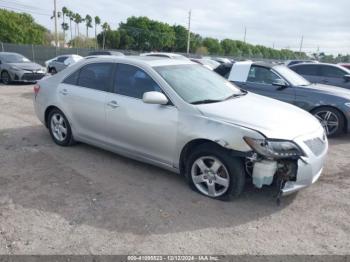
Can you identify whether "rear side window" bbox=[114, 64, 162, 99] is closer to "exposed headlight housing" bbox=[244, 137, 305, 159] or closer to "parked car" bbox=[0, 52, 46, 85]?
"exposed headlight housing" bbox=[244, 137, 305, 159]

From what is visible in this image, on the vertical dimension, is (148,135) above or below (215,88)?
below

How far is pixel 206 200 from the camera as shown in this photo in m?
3.96

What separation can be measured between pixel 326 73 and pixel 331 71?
160 mm

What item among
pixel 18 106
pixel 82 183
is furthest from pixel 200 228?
pixel 18 106

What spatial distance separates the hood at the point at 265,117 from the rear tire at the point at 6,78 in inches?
515

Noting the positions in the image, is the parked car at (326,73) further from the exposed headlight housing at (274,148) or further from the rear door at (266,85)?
the exposed headlight housing at (274,148)

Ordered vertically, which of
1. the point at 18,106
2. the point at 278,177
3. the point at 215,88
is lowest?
the point at 18,106

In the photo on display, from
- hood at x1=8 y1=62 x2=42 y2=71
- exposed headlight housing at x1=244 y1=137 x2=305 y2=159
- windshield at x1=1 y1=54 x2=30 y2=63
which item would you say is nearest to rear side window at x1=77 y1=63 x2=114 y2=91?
exposed headlight housing at x1=244 y1=137 x2=305 y2=159

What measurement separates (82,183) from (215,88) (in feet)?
7.29

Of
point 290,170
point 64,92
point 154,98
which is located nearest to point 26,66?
point 64,92

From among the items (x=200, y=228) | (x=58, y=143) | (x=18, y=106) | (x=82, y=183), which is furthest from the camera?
(x=18, y=106)

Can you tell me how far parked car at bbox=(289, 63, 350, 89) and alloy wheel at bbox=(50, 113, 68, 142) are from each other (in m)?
8.01

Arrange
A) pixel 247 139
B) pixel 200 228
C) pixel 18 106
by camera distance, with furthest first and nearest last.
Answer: pixel 18 106
pixel 247 139
pixel 200 228

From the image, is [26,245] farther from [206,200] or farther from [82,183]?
[206,200]
